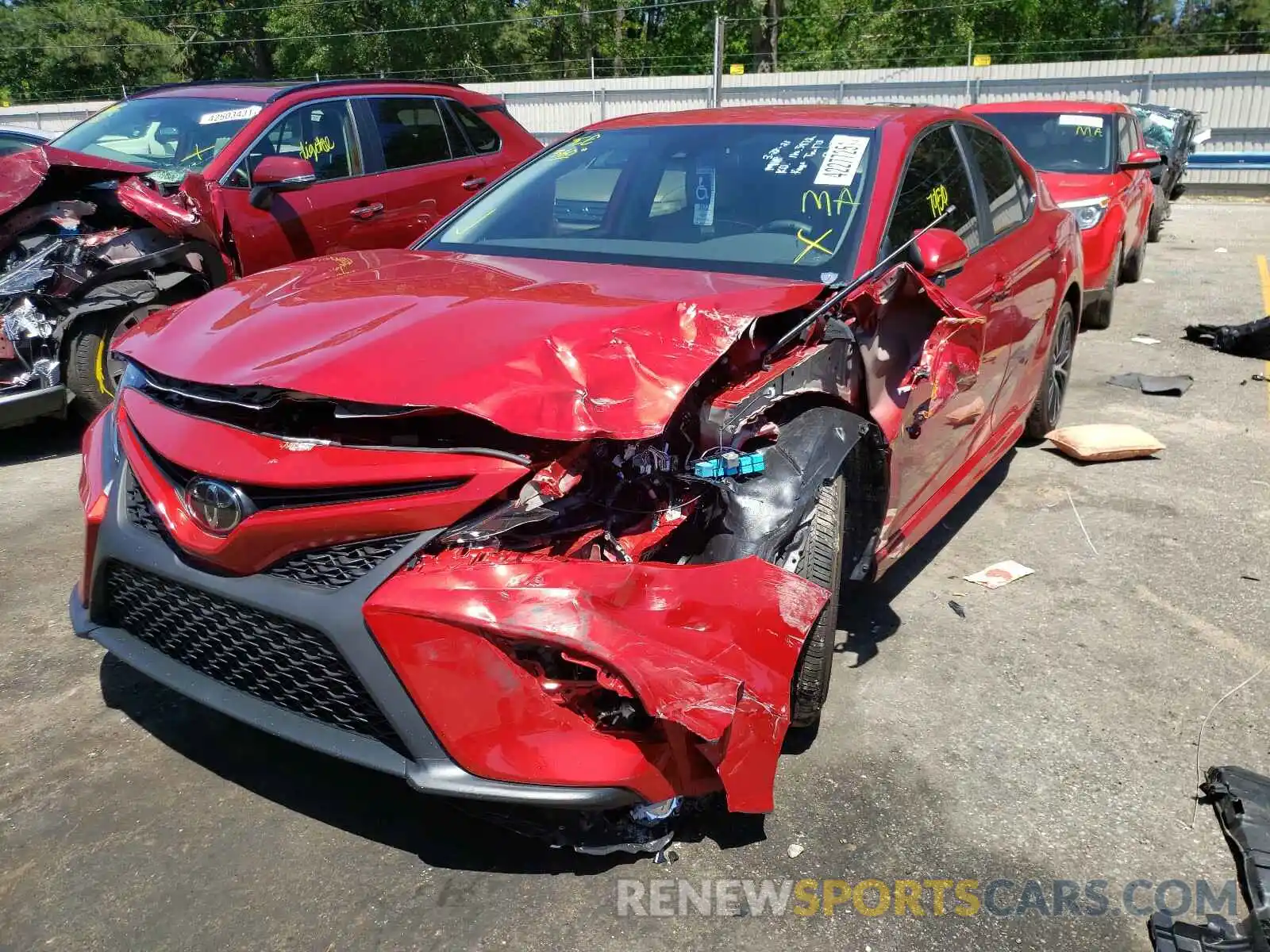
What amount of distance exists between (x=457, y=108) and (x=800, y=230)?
5201mm

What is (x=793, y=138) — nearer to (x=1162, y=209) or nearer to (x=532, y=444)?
(x=532, y=444)

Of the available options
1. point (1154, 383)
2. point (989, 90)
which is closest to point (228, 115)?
point (1154, 383)

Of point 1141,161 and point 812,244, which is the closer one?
point 812,244

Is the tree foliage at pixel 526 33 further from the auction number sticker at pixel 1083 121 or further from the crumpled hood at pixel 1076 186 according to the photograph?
the crumpled hood at pixel 1076 186

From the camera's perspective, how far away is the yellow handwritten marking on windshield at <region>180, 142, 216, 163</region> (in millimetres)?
6387

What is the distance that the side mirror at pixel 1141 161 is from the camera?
891cm

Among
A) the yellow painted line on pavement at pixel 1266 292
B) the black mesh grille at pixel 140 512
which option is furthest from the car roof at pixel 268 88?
the yellow painted line on pavement at pixel 1266 292

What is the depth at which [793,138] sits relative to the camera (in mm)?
3779

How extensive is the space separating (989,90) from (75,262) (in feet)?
71.1

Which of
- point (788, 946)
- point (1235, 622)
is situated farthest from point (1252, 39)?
point (788, 946)

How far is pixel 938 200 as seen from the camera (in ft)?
12.8

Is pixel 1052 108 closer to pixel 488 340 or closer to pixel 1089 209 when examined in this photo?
pixel 1089 209

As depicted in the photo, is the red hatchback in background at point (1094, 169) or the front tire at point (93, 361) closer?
the front tire at point (93, 361)

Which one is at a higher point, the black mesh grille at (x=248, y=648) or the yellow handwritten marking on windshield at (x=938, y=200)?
the yellow handwritten marking on windshield at (x=938, y=200)
